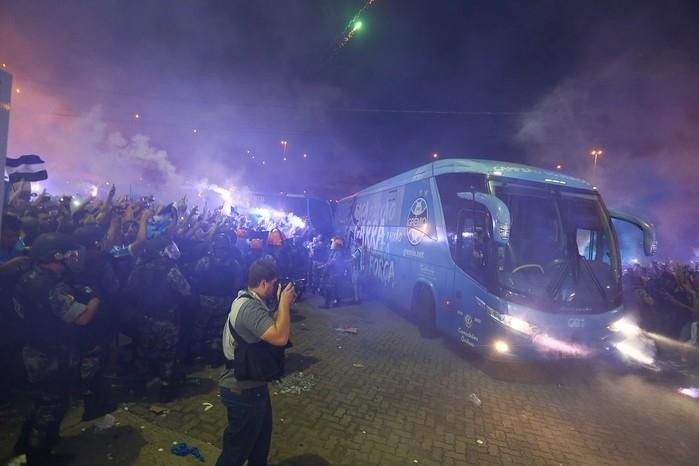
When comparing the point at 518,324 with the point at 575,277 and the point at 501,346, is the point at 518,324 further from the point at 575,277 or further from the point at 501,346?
the point at 575,277

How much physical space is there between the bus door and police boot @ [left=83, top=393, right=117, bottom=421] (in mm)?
5411

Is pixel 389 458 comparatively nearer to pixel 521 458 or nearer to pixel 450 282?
pixel 521 458

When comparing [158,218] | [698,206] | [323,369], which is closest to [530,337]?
[323,369]

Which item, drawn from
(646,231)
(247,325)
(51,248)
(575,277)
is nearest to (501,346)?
(575,277)

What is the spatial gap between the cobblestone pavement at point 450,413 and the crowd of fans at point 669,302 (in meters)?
3.36

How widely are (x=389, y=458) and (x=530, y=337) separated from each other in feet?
9.79

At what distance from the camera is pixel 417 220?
26.9ft

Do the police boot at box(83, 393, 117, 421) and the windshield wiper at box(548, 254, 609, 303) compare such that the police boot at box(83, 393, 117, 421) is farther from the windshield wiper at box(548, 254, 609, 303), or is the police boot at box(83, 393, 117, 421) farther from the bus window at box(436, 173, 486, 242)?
the windshield wiper at box(548, 254, 609, 303)

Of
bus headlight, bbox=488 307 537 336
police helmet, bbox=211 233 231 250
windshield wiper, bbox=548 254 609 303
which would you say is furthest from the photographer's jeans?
windshield wiper, bbox=548 254 609 303

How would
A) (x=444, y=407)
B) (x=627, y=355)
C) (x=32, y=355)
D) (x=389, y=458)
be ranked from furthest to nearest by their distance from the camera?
(x=627, y=355)
(x=444, y=407)
(x=389, y=458)
(x=32, y=355)

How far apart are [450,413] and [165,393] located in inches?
151

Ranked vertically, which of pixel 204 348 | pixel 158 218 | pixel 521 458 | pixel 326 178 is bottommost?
pixel 521 458

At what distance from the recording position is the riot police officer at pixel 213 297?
563 centimetres

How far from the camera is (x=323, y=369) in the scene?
5969 mm
